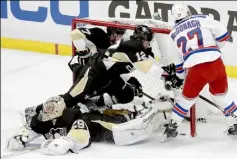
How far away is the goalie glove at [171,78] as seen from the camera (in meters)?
4.54

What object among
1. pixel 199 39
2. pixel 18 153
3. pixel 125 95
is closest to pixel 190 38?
pixel 199 39

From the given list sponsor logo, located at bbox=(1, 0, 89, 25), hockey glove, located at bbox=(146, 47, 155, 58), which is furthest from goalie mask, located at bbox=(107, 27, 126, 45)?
sponsor logo, located at bbox=(1, 0, 89, 25)

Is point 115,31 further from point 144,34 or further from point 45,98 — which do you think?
point 45,98

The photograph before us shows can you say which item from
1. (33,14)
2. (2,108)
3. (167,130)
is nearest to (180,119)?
(167,130)

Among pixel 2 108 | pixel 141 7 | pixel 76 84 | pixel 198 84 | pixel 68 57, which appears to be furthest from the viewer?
pixel 68 57

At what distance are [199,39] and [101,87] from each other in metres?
0.78

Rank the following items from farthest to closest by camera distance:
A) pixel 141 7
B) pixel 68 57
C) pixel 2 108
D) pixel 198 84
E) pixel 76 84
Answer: pixel 68 57 < pixel 141 7 < pixel 2 108 < pixel 76 84 < pixel 198 84

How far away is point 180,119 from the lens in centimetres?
452

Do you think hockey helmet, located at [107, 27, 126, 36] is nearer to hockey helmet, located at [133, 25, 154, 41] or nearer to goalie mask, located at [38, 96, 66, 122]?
hockey helmet, located at [133, 25, 154, 41]

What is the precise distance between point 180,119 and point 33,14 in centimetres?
281

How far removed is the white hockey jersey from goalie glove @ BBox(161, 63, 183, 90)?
142 mm

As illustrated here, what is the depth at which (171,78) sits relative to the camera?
15.0ft

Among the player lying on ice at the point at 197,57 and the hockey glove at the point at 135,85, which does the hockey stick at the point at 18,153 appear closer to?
the hockey glove at the point at 135,85

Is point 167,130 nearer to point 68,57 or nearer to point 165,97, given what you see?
point 165,97
